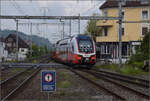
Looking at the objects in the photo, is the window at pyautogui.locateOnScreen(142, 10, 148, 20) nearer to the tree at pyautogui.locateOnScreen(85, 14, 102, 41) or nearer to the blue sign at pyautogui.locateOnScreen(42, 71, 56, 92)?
the tree at pyautogui.locateOnScreen(85, 14, 102, 41)

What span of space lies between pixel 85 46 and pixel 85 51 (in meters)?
0.47

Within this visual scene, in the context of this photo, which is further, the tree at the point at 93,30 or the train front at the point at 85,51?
the tree at the point at 93,30

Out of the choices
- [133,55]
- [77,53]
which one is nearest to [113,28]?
[133,55]

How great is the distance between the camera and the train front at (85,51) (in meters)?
24.0

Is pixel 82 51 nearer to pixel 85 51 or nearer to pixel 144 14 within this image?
pixel 85 51

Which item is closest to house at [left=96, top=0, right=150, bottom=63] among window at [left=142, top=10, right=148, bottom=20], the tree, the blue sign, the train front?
window at [left=142, top=10, right=148, bottom=20]

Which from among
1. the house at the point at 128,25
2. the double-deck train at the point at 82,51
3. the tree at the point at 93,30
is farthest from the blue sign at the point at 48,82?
the tree at the point at 93,30

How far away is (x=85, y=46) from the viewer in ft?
79.4

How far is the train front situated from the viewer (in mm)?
23969

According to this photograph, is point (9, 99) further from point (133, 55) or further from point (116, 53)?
point (116, 53)

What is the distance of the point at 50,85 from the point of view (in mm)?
7219

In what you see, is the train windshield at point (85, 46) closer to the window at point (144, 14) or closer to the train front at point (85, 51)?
the train front at point (85, 51)

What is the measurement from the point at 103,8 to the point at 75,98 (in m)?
35.3

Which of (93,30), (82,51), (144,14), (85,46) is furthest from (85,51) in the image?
(93,30)
